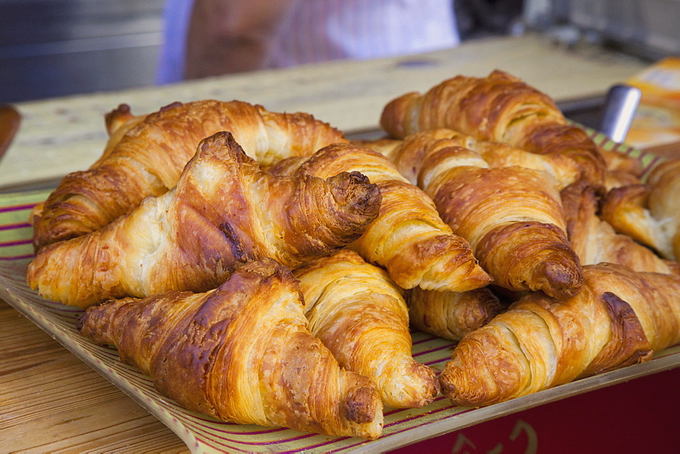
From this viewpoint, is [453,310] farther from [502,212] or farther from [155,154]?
[155,154]

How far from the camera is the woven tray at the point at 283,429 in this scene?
71cm

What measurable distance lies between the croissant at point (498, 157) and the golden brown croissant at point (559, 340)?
0.67 feet

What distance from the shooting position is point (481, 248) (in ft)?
3.00

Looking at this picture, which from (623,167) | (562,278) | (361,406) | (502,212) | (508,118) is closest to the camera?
(361,406)

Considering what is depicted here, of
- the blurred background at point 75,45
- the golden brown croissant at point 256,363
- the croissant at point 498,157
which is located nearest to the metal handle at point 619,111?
the croissant at point 498,157

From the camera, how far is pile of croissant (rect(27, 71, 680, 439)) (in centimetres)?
75

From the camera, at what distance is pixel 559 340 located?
2.71ft

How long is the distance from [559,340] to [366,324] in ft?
0.68

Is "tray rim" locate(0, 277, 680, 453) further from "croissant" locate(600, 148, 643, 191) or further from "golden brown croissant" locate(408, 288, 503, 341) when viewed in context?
"croissant" locate(600, 148, 643, 191)

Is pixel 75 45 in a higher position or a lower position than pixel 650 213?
lower

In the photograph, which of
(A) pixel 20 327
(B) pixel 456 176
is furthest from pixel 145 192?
(B) pixel 456 176

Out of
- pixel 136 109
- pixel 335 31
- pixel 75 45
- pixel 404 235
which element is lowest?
pixel 75 45

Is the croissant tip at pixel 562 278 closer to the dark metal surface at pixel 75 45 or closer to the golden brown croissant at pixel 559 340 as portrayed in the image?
the golden brown croissant at pixel 559 340

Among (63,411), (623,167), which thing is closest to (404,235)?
(63,411)
